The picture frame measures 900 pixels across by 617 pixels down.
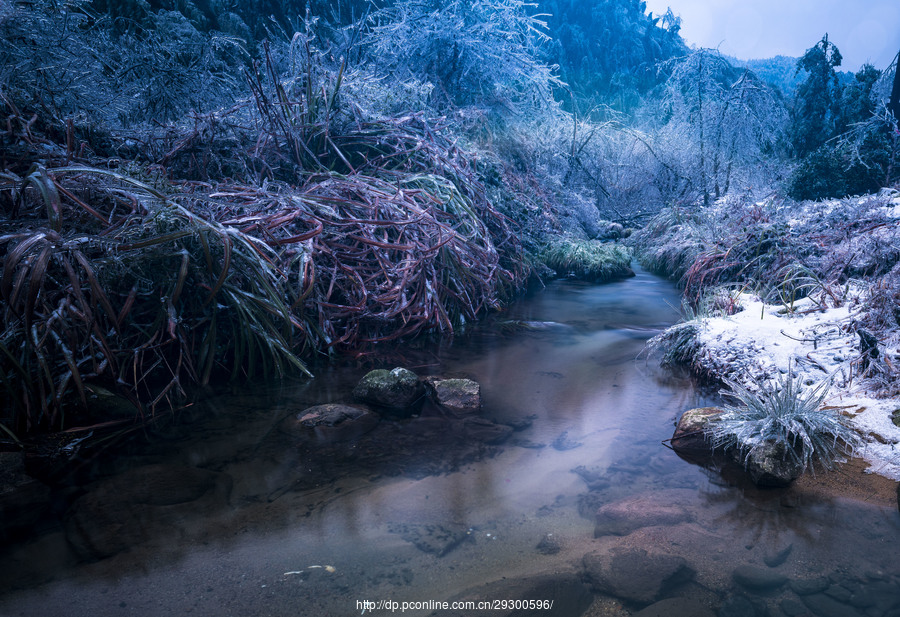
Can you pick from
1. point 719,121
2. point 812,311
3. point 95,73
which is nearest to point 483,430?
point 812,311

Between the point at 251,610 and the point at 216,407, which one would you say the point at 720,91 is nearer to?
the point at 216,407

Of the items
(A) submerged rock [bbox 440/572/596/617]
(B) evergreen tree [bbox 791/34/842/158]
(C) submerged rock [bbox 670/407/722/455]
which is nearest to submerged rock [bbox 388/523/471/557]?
(A) submerged rock [bbox 440/572/596/617]

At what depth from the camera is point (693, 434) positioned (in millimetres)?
2590

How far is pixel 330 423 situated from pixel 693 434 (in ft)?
6.69

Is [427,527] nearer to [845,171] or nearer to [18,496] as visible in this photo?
[18,496]

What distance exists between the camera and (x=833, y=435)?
2402mm

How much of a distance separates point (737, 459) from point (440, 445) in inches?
59.5

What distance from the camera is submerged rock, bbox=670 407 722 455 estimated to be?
2550mm

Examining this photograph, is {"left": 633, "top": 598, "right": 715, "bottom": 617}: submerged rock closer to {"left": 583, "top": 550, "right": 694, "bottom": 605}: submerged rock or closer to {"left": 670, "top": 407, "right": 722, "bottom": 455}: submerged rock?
{"left": 583, "top": 550, "right": 694, "bottom": 605}: submerged rock

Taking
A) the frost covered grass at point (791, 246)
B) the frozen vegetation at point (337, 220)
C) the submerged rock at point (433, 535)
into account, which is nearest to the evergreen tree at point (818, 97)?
the frozen vegetation at point (337, 220)

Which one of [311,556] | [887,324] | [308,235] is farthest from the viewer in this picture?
[308,235]

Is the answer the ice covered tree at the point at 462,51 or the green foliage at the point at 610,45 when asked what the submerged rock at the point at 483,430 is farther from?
the green foliage at the point at 610,45

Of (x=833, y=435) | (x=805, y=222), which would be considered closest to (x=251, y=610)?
(x=833, y=435)

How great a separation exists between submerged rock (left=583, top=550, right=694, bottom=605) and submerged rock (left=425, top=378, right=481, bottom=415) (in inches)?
56.6
